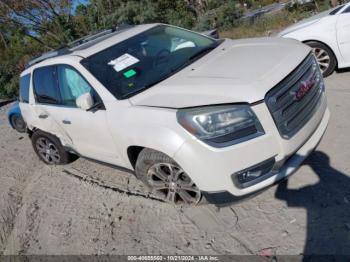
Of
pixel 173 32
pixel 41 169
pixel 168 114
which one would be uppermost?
pixel 173 32

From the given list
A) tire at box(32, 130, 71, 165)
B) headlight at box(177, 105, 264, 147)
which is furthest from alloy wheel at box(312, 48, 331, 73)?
tire at box(32, 130, 71, 165)

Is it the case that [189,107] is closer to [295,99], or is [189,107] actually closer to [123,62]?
[295,99]

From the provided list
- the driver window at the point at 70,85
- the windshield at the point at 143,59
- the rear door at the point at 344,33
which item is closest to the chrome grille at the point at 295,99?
the windshield at the point at 143,59

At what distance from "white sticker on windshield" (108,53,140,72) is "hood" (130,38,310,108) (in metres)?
0.52

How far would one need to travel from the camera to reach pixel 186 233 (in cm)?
371

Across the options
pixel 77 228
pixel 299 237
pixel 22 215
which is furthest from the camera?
pixel 22 215

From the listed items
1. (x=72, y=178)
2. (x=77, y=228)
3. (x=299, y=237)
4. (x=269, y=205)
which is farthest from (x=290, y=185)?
(x=72, y=178)

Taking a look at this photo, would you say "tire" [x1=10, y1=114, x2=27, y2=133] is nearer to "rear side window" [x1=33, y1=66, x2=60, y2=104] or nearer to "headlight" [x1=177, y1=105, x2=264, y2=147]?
"rear side window" [x1=33, y1=66, x2=60, y2=104]

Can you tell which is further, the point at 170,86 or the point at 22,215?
the point at 22,215

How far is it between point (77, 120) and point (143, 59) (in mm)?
1039

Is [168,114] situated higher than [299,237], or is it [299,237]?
[168,114]

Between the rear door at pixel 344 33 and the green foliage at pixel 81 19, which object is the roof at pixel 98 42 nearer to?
the rear door at pixel 344 33

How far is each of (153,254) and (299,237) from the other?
4.24 ft

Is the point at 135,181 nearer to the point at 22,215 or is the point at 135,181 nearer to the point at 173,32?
the point at 22,215
